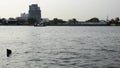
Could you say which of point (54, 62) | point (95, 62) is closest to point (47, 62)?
point (54, 62)

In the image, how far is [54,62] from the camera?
1201 inches

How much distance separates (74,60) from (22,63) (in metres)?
5.78

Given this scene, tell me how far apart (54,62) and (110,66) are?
19.6 ft

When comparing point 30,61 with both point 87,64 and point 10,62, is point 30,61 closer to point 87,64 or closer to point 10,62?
point 10,62

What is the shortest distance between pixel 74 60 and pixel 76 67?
4.21 m

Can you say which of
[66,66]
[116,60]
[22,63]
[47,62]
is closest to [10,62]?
[22,63]

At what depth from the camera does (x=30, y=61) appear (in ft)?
103

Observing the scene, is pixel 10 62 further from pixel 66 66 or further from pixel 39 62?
pixel 66 66

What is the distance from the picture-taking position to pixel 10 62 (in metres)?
31.2

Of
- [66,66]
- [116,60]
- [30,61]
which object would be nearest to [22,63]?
[30,61]

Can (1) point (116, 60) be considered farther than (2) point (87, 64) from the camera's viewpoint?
Yes

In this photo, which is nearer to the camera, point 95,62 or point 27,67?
point 27,67

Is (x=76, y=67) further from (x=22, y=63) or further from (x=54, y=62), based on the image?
(x=22, y=63)

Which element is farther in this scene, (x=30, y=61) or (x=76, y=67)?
(x=30, y=61)
